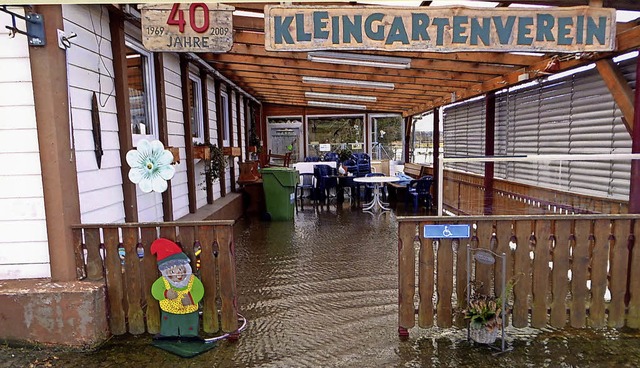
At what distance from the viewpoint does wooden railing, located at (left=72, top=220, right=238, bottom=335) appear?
2.90 meters

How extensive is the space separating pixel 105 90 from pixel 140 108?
0.83 m

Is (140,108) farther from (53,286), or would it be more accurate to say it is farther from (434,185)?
(434,185)

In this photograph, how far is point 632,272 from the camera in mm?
2881

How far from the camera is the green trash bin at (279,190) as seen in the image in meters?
7.38

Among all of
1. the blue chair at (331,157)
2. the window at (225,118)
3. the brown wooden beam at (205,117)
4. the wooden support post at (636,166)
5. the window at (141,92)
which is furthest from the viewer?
the blue chair at (331,157)

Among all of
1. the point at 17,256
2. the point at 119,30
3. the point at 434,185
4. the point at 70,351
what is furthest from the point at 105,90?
the point at 434,185

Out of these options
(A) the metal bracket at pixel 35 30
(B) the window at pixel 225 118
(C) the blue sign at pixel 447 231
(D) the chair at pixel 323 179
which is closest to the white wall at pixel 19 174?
(A) the metal bracket at pixel 35 30

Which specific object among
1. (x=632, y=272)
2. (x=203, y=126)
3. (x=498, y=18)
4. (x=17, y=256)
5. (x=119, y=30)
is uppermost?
(x=119, y=30)

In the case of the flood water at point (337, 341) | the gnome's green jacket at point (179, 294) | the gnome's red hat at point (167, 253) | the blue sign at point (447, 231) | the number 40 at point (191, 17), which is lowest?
the flood water at point (337, 341)

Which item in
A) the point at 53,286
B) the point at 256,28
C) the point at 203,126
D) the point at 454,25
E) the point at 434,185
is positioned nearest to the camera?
the point at 454,25

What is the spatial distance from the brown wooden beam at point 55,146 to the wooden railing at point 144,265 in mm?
94

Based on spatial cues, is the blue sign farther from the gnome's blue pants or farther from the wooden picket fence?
the gnome's blue pants

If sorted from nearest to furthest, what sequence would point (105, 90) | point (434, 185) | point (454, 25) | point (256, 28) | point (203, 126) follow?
point (454, 25), point (105, 90), point (256, 28), point (203, 126), point (434, 185)

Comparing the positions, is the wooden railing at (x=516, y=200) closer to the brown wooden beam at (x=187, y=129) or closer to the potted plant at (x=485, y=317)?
the potted plant at (x=485, y=317)
